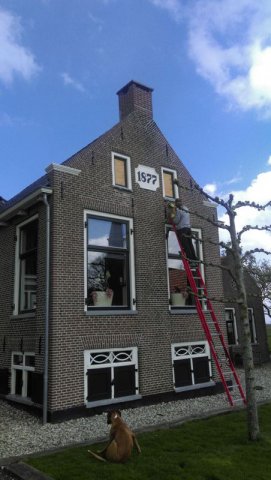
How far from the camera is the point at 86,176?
10.9m

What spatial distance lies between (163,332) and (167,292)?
115cm

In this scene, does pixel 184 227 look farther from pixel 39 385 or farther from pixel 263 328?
pixel 263 328

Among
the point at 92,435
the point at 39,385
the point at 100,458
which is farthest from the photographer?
the point at 39,385

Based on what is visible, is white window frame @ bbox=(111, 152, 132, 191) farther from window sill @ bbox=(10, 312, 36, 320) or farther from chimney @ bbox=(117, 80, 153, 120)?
window sill @ bbox=(10, 312, 36, 320)

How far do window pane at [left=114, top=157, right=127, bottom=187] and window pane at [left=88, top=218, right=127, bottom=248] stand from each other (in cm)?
123

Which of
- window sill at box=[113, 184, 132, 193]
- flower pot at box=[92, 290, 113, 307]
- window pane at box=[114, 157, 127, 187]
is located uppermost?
window pane at box=[114, 157, 127, 187]

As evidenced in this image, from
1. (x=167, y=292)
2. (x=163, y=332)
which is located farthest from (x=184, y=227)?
(x=163, y=332)

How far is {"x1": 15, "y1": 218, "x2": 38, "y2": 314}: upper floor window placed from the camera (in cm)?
A: 1139

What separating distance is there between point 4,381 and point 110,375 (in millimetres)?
3298

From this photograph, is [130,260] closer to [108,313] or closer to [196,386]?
[108,313]

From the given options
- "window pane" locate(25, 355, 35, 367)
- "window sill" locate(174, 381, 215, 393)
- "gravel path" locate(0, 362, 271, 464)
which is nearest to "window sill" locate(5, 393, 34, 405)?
"gravel path" locate(0, 362, 271, 464)

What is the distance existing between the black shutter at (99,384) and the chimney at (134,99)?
8.08 m

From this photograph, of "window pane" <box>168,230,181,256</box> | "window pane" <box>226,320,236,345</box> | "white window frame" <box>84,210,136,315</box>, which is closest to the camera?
"white window frame" <box>84,210,136,315</box>

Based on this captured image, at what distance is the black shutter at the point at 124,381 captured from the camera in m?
10.3
